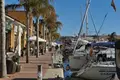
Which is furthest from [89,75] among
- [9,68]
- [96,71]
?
[9,68]

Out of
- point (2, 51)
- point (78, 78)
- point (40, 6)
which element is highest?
point (40, 6)

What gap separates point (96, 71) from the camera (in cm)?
1939

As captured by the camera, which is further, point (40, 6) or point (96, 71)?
point (40, 6)

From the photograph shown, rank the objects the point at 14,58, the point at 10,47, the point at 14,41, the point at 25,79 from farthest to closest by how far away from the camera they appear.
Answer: the point at 14,41 → the point at 10,47 → the point at 14,58 → the point at 25,79

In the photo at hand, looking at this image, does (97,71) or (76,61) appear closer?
(97,71)

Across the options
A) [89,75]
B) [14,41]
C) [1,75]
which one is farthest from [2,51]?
[14,41]

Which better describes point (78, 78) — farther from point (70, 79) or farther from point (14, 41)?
point (14, 41)

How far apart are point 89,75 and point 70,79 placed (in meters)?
1.26

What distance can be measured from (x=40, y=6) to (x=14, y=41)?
12.9 meters

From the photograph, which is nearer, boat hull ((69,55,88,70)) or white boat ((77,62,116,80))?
white boat ((77,62,116,80))

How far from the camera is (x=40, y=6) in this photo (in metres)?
29.8

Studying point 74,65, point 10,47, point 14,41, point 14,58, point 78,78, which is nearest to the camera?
point 78,78

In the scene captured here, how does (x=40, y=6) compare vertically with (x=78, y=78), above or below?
above

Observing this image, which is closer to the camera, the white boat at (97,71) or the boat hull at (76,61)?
the white boat at (97,71)
